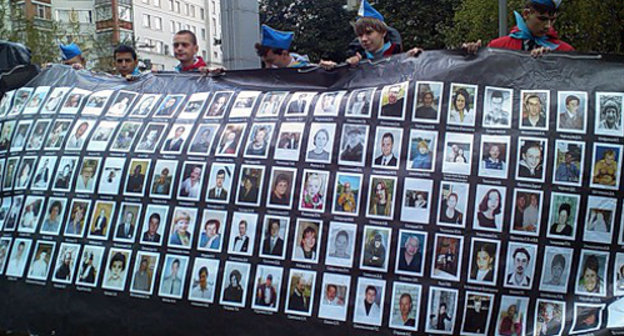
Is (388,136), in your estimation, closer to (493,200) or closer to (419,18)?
(493,200)

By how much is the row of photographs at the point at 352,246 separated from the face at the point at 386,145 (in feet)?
1.59

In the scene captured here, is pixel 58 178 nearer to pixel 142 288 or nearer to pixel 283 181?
pixel 142 288

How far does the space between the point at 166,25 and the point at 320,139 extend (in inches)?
2350

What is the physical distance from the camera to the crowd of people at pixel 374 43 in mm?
4250

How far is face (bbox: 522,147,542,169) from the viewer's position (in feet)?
11.6

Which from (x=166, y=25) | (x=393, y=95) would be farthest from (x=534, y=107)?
(x=166, y=25)

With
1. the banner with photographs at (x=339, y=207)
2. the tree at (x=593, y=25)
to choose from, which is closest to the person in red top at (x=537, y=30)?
the banner with photographs at (x=339, y=207)

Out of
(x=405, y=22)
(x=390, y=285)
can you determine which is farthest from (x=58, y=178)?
(x=405, y=22)

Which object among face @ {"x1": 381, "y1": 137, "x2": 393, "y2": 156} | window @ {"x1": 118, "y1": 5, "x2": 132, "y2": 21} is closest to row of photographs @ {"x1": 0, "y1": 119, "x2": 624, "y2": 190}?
face @ {"x1": 381, "y1": 137, "x2": 393, "y2": 156}

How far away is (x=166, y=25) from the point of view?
60062 millimetres

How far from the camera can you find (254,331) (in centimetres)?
379

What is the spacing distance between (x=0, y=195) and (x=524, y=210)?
3954mm

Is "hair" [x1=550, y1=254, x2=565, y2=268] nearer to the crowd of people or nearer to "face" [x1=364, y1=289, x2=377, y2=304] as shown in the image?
"face" [x1=364, y1=289, x2=377, y2=304]

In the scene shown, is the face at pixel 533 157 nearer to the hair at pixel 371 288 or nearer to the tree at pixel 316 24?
the hair at pixel 371 288
